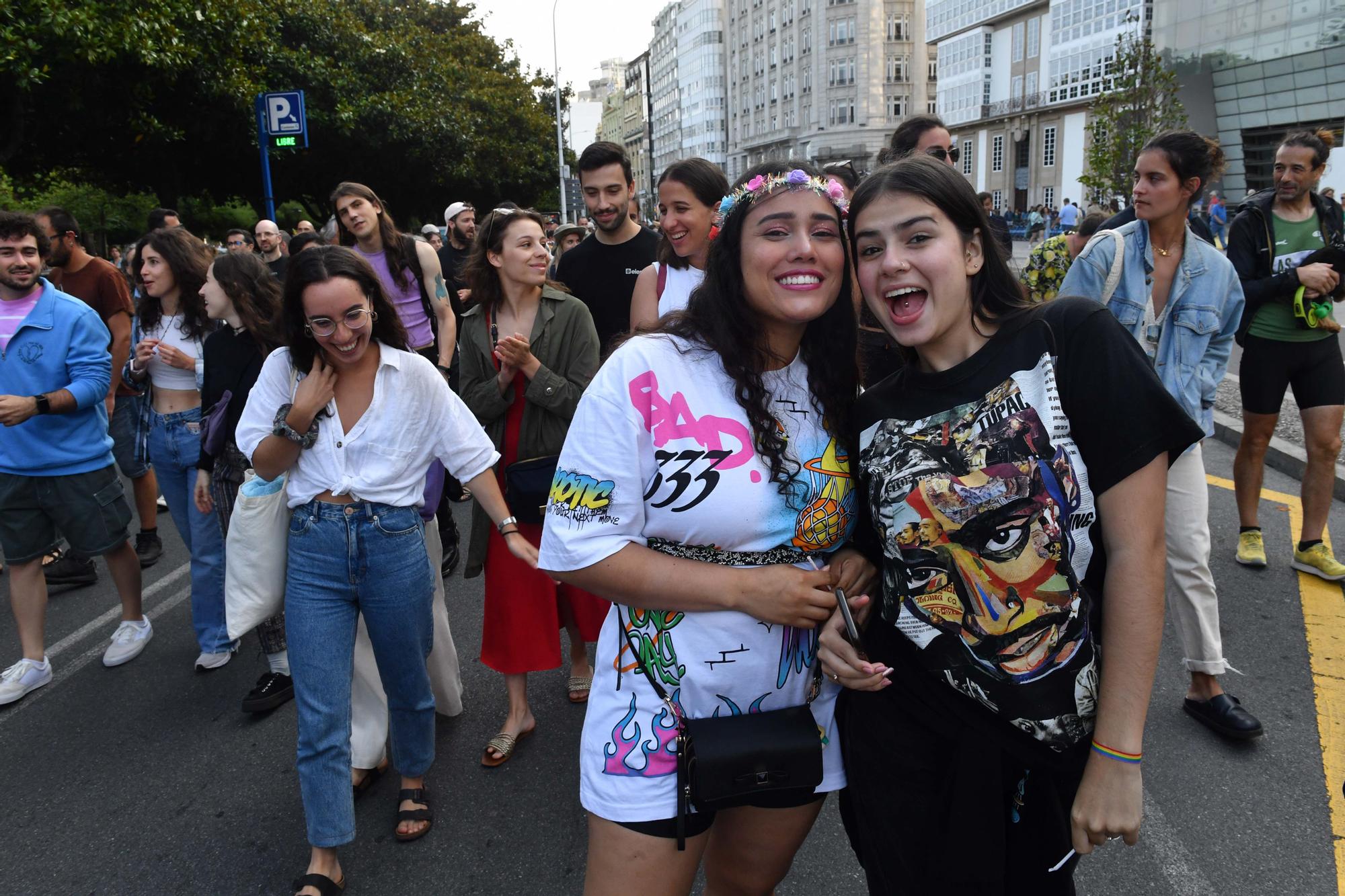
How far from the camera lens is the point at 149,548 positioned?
20.2ft

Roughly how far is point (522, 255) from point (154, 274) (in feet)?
6.71

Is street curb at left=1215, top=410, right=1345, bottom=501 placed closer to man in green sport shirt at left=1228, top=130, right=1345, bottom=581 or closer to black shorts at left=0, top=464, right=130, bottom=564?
man in green sport shirt at left=1228, top=130, right=1345, bottom=581

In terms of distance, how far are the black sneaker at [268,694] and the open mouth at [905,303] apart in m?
3.36

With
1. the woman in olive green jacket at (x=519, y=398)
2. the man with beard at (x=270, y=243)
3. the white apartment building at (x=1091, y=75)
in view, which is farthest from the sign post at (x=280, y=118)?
the white apartment building at (x=1091, y=75)

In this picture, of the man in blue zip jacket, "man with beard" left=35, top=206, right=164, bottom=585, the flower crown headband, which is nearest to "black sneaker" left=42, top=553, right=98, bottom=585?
"man with beard" left=35, top=206, right=164, bottom=585

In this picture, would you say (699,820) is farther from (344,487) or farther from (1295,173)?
(1295,173)

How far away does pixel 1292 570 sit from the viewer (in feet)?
15.9

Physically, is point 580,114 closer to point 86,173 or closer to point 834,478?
point 86,173

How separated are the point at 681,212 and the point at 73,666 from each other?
385cm

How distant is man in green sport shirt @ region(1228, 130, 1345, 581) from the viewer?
459cm

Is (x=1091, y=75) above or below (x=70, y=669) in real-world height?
above

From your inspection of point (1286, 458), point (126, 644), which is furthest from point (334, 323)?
point (1286, 458)

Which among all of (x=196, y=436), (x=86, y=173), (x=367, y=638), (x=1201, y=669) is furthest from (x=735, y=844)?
(x=86, y=173)

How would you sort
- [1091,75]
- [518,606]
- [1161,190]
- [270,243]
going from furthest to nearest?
[1091,75] → [270,243] → [518,606] → [1161,190]
